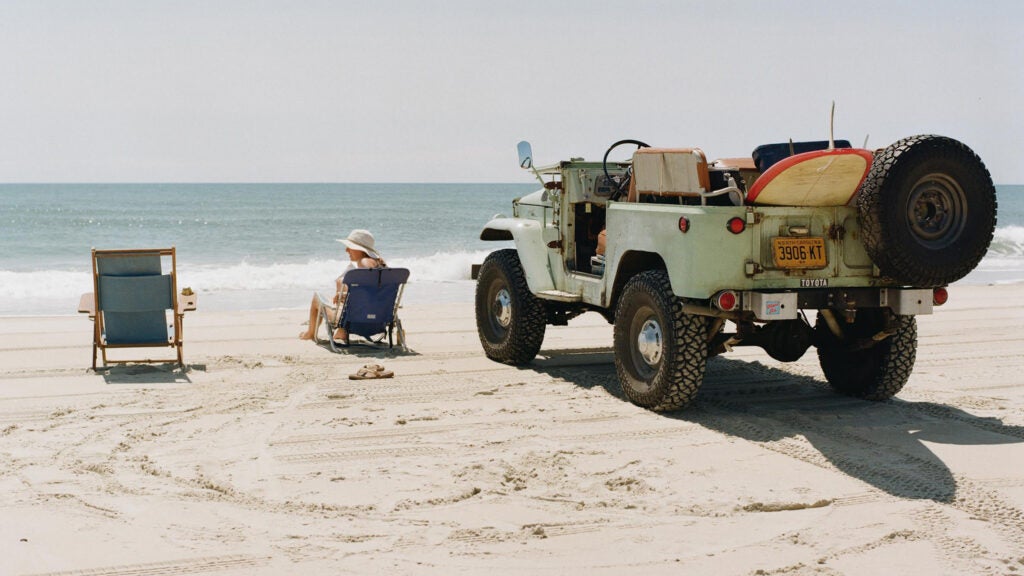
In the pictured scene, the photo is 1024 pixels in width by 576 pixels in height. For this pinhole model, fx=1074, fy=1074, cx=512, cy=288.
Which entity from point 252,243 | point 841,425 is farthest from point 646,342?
point 252,243

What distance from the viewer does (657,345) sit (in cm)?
712

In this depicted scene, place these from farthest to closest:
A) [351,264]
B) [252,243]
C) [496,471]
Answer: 1. [252,243]
2. [351,264]
3. [496,471]

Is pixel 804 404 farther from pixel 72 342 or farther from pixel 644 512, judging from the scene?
pixel 72 342

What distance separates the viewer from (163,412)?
24.2 feet

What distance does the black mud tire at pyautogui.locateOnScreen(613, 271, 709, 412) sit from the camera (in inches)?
271

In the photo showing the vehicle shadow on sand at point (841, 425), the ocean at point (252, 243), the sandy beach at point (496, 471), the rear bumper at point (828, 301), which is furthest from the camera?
the ocean at point (252, 243)

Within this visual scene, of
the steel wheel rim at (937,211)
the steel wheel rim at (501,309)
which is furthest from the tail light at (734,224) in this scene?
the steel wheel rim at (501,309)

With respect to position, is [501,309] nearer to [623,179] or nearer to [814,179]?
[623,179]

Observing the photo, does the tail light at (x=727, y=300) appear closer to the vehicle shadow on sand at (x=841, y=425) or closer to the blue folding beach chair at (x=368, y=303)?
the vehicle shadow on sand at (x=841, y=425)

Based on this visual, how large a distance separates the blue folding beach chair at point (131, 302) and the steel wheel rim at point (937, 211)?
18.9 feet

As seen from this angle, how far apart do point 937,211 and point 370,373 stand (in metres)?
4.43

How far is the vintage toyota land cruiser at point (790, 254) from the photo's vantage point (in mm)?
6453

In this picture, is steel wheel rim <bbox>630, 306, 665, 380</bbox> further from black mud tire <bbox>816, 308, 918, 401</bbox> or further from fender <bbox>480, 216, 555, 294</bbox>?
fender <bbox>480, 216, 555, 294</bbox>

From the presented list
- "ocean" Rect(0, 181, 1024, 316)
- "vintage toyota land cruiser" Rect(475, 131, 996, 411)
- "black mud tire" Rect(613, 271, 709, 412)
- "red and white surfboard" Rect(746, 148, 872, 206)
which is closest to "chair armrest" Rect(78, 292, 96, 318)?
"vintage toyota land cruiser" Rect(475, 131, 996, 411)
